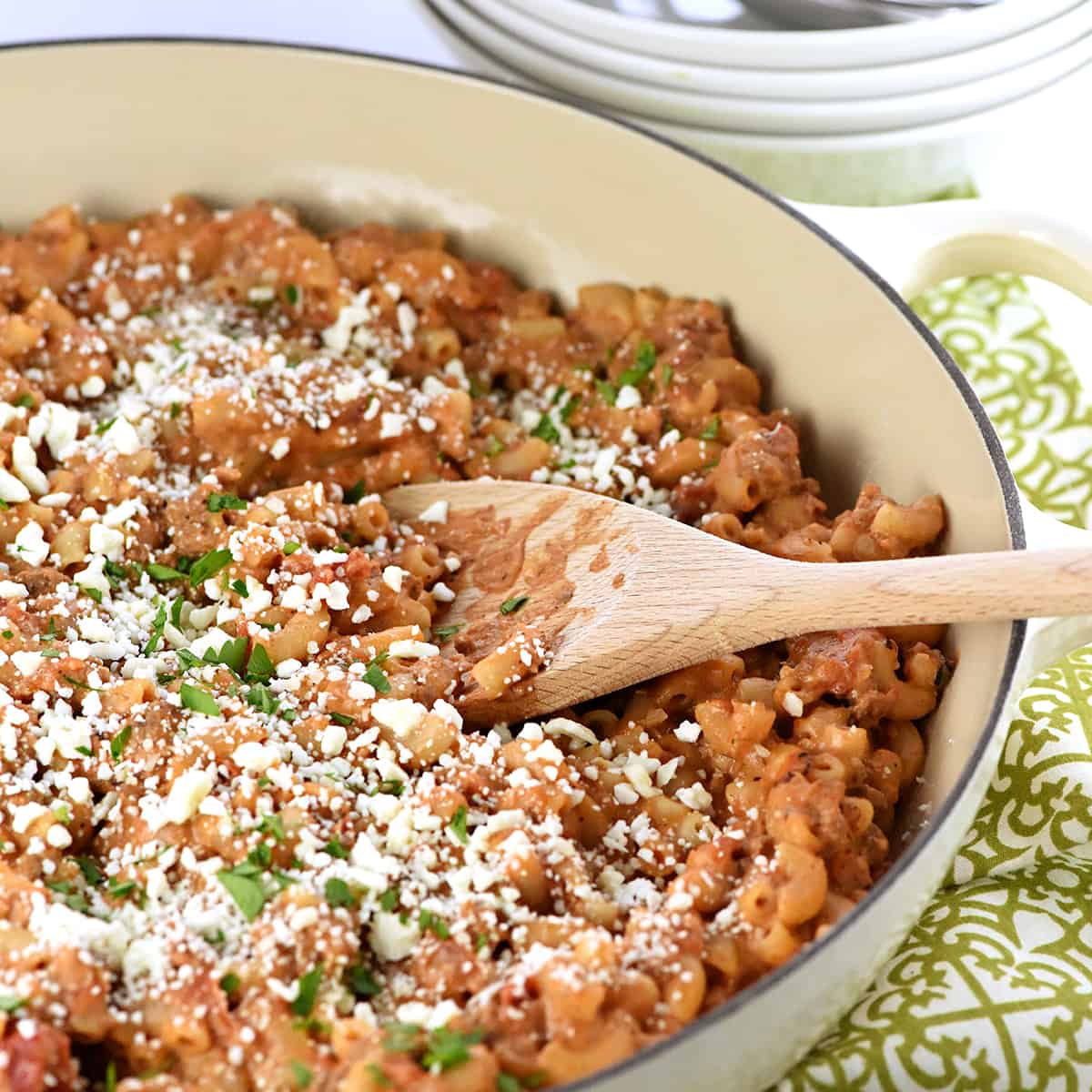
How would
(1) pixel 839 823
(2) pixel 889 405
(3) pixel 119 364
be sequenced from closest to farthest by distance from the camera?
(1) pixel 839 823 → (2) pixel 889 405 → (3) pixel 119 364

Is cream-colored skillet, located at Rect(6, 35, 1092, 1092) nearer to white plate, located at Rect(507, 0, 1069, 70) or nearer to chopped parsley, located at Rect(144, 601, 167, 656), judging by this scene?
white plate, located at Rect(507, 0, 1069, 70)

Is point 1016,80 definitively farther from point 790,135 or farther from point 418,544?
point 418,544

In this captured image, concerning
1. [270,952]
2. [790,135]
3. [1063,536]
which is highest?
[790,135]

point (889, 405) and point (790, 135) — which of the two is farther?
point (790, 135)

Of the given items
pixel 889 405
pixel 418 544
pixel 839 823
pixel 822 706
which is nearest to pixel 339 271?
pixel 418 544

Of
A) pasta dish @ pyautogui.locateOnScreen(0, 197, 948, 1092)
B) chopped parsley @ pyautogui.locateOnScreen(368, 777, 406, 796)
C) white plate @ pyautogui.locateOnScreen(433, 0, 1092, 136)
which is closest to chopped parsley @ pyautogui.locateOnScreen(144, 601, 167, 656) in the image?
pasta dish @ pyautogui.locateOnScreen(0, 197, 948, 1092)
